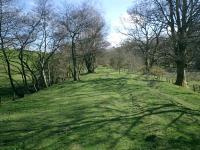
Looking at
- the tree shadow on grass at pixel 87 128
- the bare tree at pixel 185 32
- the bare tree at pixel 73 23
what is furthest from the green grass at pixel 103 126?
the bare tree at pixel 73 23

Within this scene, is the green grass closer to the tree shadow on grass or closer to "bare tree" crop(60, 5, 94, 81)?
the tree shadow on grass

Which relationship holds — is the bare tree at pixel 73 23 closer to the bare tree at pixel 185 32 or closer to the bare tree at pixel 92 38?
the bare tree at pixel 92 38

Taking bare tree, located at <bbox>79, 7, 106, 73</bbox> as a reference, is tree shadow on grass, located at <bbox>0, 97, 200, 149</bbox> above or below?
below

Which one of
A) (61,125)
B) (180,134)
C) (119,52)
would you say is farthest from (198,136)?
(119,52)

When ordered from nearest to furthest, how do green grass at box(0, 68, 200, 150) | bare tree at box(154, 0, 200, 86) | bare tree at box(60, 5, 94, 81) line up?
1. green grass at box(0, 68, 200, 150)
2. bare tree at box(154, 0, 200, 86)
3. bare tree at box(60, 5, 94, 81)

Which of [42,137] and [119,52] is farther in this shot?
[119,52]

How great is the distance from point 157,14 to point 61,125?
1727cm

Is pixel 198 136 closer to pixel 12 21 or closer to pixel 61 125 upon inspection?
pixel 61 125

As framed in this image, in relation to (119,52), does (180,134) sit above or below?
below

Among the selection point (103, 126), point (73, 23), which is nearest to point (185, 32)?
point (103, 126)

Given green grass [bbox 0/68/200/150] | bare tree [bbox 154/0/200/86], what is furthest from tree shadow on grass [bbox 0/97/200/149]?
bare tree [bbox 154/0/200/86]

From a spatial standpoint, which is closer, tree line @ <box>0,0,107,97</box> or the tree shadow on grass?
the tree shadow on grass

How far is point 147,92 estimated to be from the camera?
36.6 m

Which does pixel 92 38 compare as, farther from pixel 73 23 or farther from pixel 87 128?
pixel 87 128
